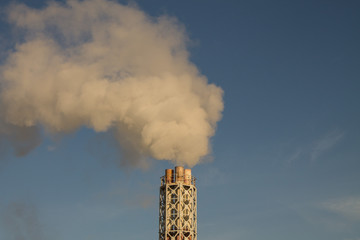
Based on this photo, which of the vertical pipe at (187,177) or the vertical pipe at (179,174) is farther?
the vertical pipe at (187,177)

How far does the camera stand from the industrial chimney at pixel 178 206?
2453 inches

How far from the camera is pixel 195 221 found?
2515 inches

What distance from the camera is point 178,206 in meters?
62.7

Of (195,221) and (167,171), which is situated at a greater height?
(167,171)

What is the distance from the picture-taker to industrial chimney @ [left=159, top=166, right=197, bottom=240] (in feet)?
204

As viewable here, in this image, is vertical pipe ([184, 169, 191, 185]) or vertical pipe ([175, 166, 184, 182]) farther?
vertical pipe ([184, 169, 191, 185])

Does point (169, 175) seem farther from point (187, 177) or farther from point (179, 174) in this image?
point (187, 177)

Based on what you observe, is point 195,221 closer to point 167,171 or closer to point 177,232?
point 177,232

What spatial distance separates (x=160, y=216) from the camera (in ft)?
209

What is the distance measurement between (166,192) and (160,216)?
310 cm

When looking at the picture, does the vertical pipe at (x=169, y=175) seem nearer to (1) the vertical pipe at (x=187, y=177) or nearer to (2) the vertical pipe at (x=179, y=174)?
(2) the vertical pipe at (x=179, y=174)

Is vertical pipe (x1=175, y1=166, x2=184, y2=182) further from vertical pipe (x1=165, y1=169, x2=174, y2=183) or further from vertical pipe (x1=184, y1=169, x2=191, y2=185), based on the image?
vertical pipe (x1=165, y1=169, x2=174, y2=183)

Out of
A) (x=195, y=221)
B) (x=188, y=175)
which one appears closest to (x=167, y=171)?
(x=188, y=175)

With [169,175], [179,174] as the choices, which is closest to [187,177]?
[179,174]
